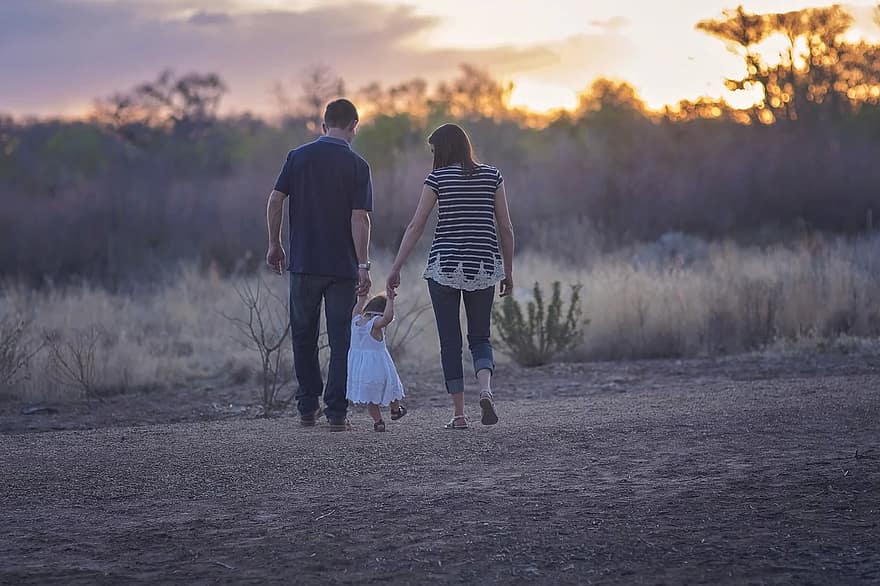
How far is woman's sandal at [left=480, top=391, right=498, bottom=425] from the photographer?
7660mm

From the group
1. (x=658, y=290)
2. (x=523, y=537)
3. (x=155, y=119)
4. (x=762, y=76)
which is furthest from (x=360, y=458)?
(x=155, y=119)

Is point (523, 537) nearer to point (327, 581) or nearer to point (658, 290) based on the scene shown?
point (327, 581)

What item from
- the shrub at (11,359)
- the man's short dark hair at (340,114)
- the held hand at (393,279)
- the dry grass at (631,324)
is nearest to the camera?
the held hand at (393,279)

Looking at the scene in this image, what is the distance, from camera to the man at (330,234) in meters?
7.76

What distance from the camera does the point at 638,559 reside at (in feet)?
15.6

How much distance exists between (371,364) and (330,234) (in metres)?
0.86

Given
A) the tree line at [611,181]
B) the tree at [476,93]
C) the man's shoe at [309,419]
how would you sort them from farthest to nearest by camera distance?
the tree at [476,93]
the tree line at [611,181]
the man's shoe at [309,419]

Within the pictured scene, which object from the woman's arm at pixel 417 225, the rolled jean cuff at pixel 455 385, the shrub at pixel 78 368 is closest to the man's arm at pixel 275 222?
the woman's arm at pixel 417 225

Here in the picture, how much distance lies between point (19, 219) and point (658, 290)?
1610 cm

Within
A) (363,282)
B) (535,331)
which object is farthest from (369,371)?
(535,331)

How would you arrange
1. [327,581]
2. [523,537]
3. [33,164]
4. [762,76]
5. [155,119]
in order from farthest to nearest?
[155,119] < [33,164] < [762,76] < [523,537] < [327,581]

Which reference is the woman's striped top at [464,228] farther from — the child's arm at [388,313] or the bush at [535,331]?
the bush at [535,331]

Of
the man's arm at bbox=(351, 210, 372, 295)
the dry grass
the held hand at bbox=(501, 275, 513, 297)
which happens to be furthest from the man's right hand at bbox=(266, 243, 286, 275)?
the dry grass

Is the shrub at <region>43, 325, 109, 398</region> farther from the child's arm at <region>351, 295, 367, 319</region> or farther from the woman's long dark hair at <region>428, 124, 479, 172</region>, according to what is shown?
the woman's long dark hair at <region>428, 124, 479, 172</region>
